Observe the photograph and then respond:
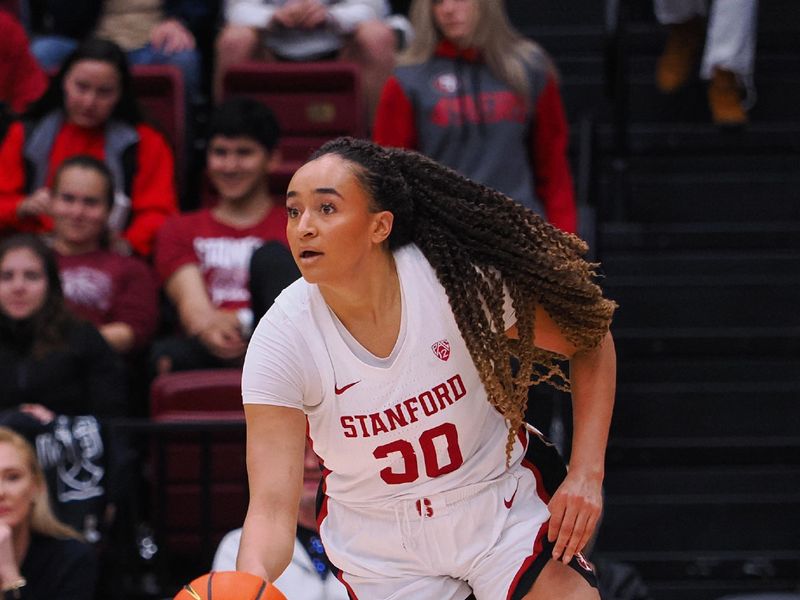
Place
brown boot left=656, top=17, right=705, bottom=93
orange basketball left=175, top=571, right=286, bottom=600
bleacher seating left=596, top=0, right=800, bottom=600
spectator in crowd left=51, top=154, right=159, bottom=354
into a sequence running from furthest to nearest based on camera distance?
1. brown boot left=656, top=17, right=705, bottom=93
2. spectator in crowd left=51, top=154, right=159, bottom=354
3. bleacher seating left=596, top=0, right=800, bottom=600
4. orange basketball left=175, top=571, right=286, bottom=600

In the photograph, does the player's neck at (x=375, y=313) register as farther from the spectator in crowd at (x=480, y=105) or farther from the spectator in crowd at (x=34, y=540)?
the spectator in crowd at (x=480, y=105)

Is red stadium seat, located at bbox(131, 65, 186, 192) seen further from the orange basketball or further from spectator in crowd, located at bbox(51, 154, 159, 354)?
the orange basketball

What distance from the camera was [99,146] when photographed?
6.88 m

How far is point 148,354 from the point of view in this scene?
6.27 metres

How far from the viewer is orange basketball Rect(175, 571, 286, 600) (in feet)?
9.64

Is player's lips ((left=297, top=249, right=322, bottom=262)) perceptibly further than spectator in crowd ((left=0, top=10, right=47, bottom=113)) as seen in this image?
No

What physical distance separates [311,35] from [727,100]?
6.84 feet

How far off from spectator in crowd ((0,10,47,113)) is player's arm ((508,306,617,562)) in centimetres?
453

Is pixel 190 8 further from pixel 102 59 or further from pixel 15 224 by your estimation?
pixel 15 224

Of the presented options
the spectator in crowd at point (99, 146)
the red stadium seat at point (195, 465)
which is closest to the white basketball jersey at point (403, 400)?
the red stadium seat at point (195, 465)

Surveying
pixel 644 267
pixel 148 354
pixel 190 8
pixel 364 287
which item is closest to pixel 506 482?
pixel 364 287

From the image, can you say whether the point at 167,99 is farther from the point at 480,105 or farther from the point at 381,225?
the point at 381,225

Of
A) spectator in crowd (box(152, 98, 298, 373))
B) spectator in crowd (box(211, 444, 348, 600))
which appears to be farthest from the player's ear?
spectator in crowd (box(152, 98, 298, 373))

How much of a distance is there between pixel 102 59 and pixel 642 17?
313 centimetres
